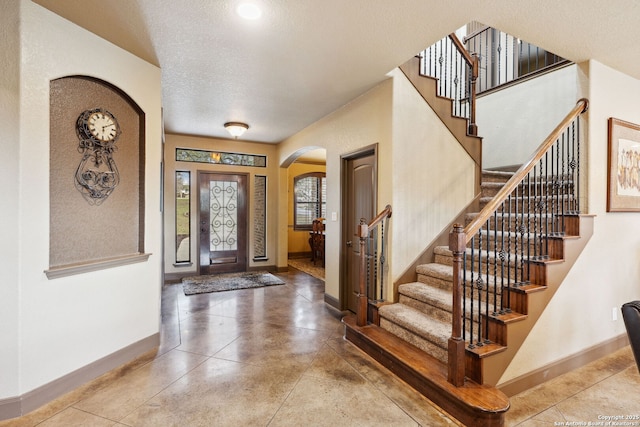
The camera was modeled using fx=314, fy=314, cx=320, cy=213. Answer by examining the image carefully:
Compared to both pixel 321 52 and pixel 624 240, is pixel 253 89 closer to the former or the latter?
pixel 321 52

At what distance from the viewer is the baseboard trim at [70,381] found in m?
2.07

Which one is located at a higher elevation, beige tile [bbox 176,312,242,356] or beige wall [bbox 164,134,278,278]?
beige wall [bbox 164,134,278,278]

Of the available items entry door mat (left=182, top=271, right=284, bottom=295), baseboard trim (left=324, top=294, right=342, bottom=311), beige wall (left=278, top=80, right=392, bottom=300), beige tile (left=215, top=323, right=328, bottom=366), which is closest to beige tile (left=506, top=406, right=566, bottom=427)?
beige tile (left=215, top=323, right=328, bottom=366)

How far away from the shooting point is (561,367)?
8.68 ft

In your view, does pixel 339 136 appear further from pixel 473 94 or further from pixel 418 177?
pixel 473 94

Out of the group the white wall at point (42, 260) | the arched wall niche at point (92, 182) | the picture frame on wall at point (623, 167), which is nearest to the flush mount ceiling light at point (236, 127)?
the arched wall niche at point (92, 182)

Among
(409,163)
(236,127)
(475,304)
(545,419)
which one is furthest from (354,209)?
(545,419)

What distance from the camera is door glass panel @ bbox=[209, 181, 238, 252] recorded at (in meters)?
6.40

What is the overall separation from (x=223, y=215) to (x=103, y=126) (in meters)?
3.93

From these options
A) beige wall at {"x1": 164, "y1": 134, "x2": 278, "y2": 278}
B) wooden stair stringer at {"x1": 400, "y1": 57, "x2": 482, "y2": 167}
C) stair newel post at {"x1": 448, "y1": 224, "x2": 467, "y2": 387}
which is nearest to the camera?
stair newel post at {"x1": 448, "y1": 224, "x2": 467, "y2": 387}

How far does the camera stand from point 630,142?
309 centimetres

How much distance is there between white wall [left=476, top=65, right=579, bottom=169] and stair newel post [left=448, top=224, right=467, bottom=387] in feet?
10.6

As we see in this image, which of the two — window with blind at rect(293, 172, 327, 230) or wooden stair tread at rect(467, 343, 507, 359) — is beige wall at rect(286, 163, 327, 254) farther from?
wooden stair tread at rect(467, 343, 507, 359)
